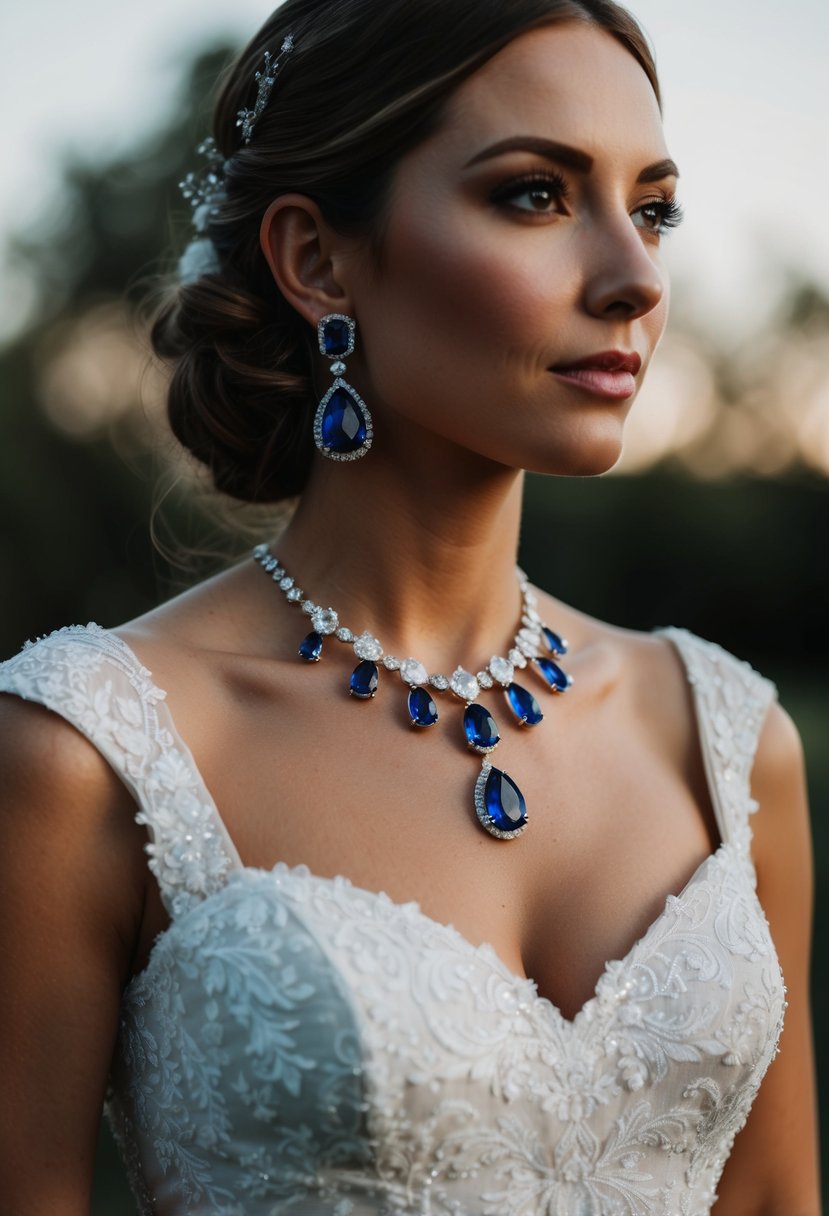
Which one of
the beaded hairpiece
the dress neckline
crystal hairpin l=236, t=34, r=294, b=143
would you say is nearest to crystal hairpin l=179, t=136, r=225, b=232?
the beaded hairpiece

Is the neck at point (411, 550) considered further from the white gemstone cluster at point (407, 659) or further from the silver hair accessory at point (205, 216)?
the silver hair accessory at point (205, 216)

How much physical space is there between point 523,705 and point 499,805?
0.89 feet

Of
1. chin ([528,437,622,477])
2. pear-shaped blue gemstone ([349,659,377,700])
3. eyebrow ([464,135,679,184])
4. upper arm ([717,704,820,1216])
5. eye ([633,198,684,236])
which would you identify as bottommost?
upper arm ([717,704,820,1216])

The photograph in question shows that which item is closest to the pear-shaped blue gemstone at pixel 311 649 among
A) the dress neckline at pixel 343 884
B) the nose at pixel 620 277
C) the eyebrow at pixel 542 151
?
the dress neckline at pixel 343 884

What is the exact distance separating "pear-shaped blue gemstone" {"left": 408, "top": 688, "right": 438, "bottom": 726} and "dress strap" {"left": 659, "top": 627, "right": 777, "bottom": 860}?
59 centimetres

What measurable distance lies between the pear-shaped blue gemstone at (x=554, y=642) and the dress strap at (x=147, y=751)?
85 centimetres

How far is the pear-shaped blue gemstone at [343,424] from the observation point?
2.33 metres

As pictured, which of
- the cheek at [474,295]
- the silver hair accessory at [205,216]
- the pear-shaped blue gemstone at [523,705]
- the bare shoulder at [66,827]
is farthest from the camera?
the silver hair accessory at [205,216]

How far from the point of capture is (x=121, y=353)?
11.3m

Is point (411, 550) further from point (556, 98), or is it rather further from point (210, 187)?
point (210, 187)

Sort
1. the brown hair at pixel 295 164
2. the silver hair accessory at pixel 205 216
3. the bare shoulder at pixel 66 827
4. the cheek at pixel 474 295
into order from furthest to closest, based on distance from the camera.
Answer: the silver hair accessory at pixel 205 216 < the brown hair at pixel 295 164 < the cheek at pixel 474 295 < the bare shoulder at pixel 66 827

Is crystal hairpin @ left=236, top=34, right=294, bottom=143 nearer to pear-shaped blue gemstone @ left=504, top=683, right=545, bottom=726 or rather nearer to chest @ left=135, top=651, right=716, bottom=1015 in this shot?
chest @ left=135, top=651, right=716, bottom=1015

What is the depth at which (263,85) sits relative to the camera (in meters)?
2.42

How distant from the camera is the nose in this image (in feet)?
6.73
